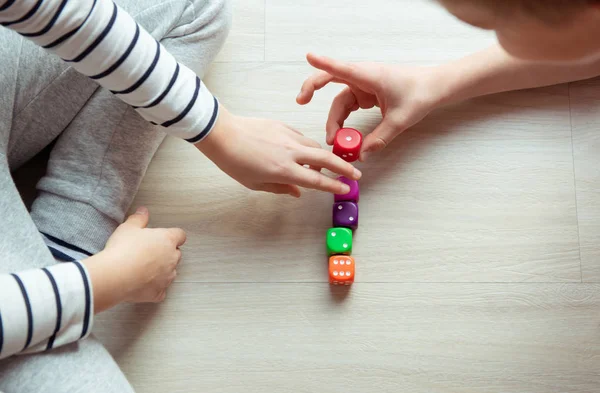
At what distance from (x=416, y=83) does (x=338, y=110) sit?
0.13 metres

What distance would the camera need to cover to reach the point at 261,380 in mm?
958

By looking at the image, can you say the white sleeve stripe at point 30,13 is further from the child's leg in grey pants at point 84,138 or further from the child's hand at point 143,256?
the child's hand at point 143,256

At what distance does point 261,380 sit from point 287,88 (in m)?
0.48

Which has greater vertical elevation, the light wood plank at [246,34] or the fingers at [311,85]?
the light wood plank at [246,34]

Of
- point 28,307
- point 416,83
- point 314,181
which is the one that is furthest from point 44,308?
point 416,83

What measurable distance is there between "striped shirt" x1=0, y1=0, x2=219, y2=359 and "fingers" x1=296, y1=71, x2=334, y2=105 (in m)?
0.21

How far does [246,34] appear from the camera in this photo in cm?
108

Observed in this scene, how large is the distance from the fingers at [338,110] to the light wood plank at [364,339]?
25cm

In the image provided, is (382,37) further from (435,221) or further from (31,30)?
(31,30)

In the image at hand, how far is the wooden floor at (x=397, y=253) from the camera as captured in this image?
96 centimetres

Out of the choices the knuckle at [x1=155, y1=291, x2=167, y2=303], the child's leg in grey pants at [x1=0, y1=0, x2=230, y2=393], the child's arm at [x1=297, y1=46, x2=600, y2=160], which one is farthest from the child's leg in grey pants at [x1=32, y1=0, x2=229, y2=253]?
the child's arm at [x1=297, y1=46, x2=600, y2=160]

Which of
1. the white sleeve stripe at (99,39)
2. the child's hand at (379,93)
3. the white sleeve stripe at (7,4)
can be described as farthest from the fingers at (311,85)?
the white sleeve stripe at (7,4)

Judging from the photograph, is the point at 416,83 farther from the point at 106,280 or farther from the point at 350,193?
the point at 106,280

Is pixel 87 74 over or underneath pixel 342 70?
over
